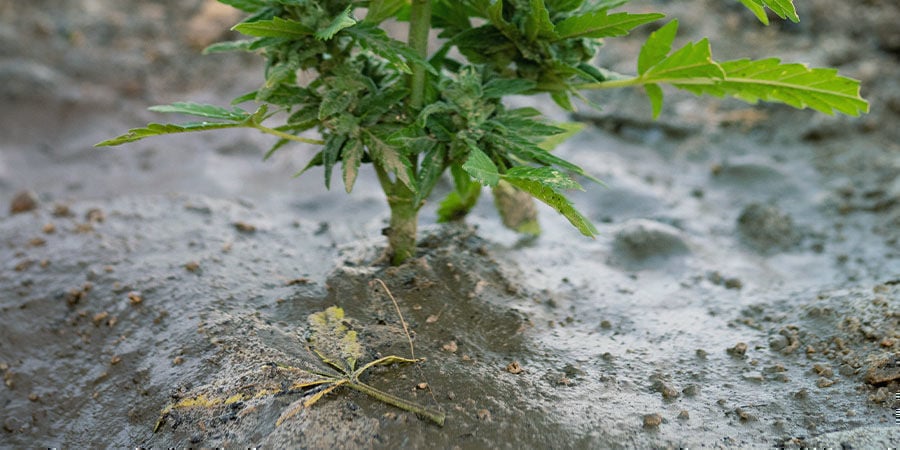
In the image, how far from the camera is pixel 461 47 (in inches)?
76.2

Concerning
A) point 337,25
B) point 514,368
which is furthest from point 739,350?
point 337,25

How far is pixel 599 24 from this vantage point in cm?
175

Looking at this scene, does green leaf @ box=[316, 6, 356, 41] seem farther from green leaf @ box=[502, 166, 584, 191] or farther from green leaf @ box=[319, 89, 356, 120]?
green leaf @ box=[502, 166, 584, 191]

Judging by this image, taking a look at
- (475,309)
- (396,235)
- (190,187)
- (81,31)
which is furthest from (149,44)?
(475,309)

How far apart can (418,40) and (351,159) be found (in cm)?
35

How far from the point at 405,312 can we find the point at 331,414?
1.48 ft

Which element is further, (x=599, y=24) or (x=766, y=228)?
(x=766, y=228)

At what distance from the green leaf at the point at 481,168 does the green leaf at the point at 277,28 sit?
476 mm

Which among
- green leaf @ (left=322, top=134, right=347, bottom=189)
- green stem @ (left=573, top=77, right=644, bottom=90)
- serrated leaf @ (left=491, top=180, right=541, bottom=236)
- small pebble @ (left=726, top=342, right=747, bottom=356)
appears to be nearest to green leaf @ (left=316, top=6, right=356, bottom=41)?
green leaf @ (left=322, top=134, right=347, bottom=189)

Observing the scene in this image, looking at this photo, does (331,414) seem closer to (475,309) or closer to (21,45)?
(475,309)

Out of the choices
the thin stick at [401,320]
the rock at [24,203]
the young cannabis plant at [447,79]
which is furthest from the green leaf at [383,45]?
the rock at [24,203]

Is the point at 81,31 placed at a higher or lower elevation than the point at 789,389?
higher

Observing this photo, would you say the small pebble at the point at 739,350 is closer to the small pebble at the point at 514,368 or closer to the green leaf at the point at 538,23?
the small pebble at the point at 514,368

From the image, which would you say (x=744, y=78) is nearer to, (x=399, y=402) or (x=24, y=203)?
(x=399, y=402)
